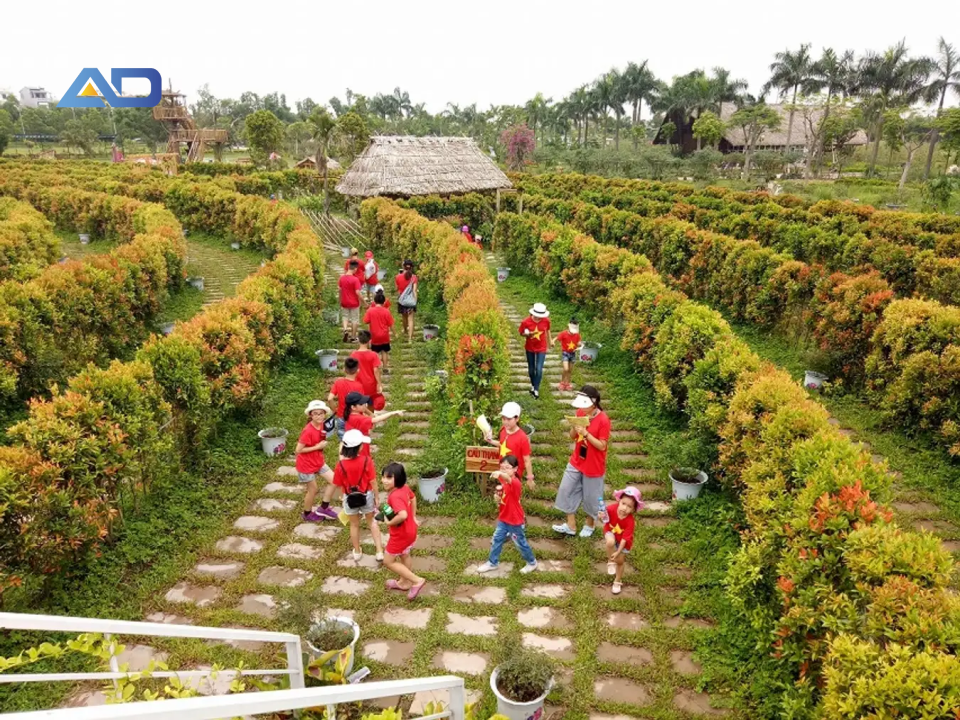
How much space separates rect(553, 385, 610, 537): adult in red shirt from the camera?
6039mm

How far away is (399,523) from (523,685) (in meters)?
1.77

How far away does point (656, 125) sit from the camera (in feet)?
269

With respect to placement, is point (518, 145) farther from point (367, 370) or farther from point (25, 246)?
point (367, 370)

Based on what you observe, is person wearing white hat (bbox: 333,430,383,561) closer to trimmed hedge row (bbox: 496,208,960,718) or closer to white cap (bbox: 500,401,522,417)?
white cap (bbox: 500,401,522,417)

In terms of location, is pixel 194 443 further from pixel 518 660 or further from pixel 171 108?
pixel 171 108

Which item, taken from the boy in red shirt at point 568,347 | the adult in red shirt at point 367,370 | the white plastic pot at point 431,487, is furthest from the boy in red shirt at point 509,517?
the boy in red shirt at point 568,347

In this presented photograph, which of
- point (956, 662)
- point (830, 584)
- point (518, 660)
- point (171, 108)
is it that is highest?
point (171, 108)

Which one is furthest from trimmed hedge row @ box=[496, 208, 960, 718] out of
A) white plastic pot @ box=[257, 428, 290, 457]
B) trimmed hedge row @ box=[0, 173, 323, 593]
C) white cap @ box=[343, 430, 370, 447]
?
trimmed hedge row @ box=[0, 173, 323, 593]

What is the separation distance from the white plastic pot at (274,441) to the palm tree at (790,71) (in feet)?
173

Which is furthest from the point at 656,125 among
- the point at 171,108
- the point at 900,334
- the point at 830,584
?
the point at 830,584

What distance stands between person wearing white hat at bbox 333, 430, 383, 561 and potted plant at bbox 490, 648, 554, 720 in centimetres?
212

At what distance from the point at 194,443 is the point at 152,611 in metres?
2.60

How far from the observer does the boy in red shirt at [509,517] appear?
220 inches

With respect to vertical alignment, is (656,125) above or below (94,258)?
above
